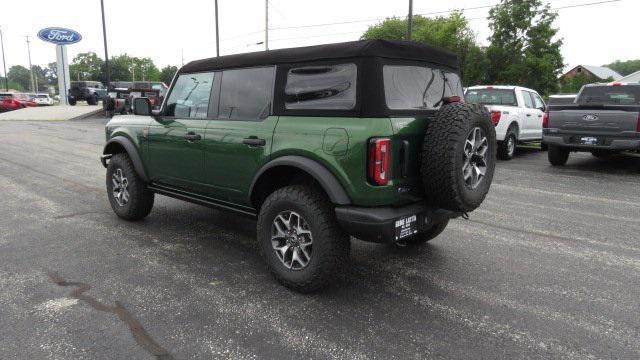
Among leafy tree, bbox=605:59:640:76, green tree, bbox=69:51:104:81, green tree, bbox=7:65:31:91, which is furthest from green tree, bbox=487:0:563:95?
green tree, bbox=7:65:31:91

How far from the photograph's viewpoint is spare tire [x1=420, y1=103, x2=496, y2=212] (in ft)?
10.3

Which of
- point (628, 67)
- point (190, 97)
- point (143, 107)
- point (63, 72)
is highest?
point (628, 67)

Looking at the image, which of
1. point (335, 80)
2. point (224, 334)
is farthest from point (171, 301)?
point (335, 80)

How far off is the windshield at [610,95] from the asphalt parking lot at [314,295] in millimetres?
4234

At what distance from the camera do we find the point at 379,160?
3014mm

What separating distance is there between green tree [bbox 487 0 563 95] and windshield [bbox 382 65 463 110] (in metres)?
32.3

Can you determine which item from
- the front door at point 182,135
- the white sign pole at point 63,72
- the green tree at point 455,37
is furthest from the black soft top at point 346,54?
the white sign pole at point 63,72

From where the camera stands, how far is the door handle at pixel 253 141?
3.62 metres

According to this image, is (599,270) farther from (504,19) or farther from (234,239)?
(504,19)

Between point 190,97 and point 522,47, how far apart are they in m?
35.2

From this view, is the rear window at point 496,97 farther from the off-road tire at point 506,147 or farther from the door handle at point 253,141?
the door handle at point 253,141

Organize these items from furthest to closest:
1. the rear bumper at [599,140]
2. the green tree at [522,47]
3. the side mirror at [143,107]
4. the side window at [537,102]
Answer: the green tree at [522,47]
the side window at [537,102]
the rear bumper at [599,140]
the side mirror at [143,107]

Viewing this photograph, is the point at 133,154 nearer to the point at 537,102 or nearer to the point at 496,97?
the point at 496,97

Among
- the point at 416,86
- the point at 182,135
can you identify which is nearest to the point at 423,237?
the point at 416,86
